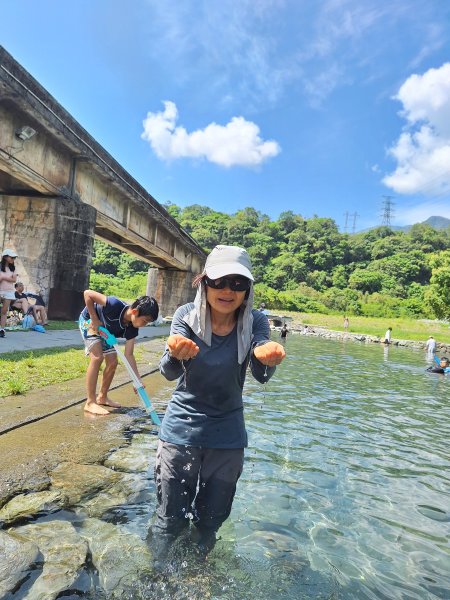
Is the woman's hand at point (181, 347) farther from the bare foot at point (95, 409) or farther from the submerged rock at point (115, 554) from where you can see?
the bare foot at point (95, 409)

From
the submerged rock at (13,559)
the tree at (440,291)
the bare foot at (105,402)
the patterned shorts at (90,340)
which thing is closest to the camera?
the submerged rock at (13,559)

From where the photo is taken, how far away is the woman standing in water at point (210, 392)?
2.40 meters

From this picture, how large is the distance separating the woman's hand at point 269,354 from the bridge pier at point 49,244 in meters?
11.7

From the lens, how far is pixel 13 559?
221 cm

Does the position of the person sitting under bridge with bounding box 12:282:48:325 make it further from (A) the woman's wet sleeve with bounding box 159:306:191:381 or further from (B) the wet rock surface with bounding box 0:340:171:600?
(A) the woman's wet sleeve with bounding box 159:306:191:381

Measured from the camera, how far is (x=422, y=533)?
354 centimetres

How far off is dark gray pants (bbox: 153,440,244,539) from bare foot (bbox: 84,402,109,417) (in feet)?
9.00

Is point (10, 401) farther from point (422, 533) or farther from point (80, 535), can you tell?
point (422, 533)

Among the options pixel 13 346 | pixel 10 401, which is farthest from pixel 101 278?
pixel 10 401

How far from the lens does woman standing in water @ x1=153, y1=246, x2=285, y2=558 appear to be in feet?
7.86

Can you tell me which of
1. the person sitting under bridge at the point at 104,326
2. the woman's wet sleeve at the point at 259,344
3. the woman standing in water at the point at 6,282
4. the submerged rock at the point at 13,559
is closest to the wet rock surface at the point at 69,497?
the submerged rock at the point at 13,559

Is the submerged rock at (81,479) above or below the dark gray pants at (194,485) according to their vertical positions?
below

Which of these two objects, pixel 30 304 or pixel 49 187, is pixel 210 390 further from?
pixel 49 187

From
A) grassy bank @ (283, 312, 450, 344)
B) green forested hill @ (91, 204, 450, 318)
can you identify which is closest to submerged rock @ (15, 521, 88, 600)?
grassy bank @ (283, 312, 450, 344)
